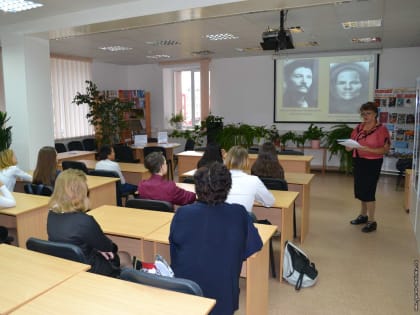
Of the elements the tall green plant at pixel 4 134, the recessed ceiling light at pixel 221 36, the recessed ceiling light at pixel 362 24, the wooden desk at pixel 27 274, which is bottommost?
the wooden desk at pixel 27 274

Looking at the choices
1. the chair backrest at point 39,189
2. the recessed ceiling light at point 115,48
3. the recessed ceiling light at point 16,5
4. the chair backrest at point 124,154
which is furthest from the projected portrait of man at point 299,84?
the chair backrest at point 39,189

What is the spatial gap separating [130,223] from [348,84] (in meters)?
7.73

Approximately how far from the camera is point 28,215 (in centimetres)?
356

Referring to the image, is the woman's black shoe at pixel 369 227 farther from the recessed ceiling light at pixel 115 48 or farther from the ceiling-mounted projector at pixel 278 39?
the recessed ceiling light at pixel 115 48

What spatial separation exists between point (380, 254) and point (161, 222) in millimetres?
2705

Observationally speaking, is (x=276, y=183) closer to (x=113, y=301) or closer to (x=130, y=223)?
(x=130, y=223)

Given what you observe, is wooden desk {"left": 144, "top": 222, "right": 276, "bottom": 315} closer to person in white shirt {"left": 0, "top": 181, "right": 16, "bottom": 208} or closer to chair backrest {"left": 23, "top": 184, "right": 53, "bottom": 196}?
person in white shirt {"left": 0, "top": 181, "right": 16, "bottom": 208}

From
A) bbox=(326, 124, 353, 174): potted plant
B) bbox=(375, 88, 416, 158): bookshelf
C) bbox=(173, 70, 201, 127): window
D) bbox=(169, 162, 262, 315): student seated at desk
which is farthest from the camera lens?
bbox=(173, 70, 201, 127): window

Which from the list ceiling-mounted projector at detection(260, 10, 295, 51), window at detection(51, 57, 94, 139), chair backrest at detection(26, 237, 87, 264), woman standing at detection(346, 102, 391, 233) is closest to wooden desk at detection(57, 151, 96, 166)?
window at detection(51, 57, 94, 139)

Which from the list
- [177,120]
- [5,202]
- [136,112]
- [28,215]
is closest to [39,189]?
[28,215]

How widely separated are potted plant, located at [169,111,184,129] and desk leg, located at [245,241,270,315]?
8.85 meters

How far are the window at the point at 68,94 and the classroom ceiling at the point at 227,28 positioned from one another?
13.9 inches

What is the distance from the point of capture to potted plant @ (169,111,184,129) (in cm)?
1130

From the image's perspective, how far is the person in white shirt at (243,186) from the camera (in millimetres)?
3199
